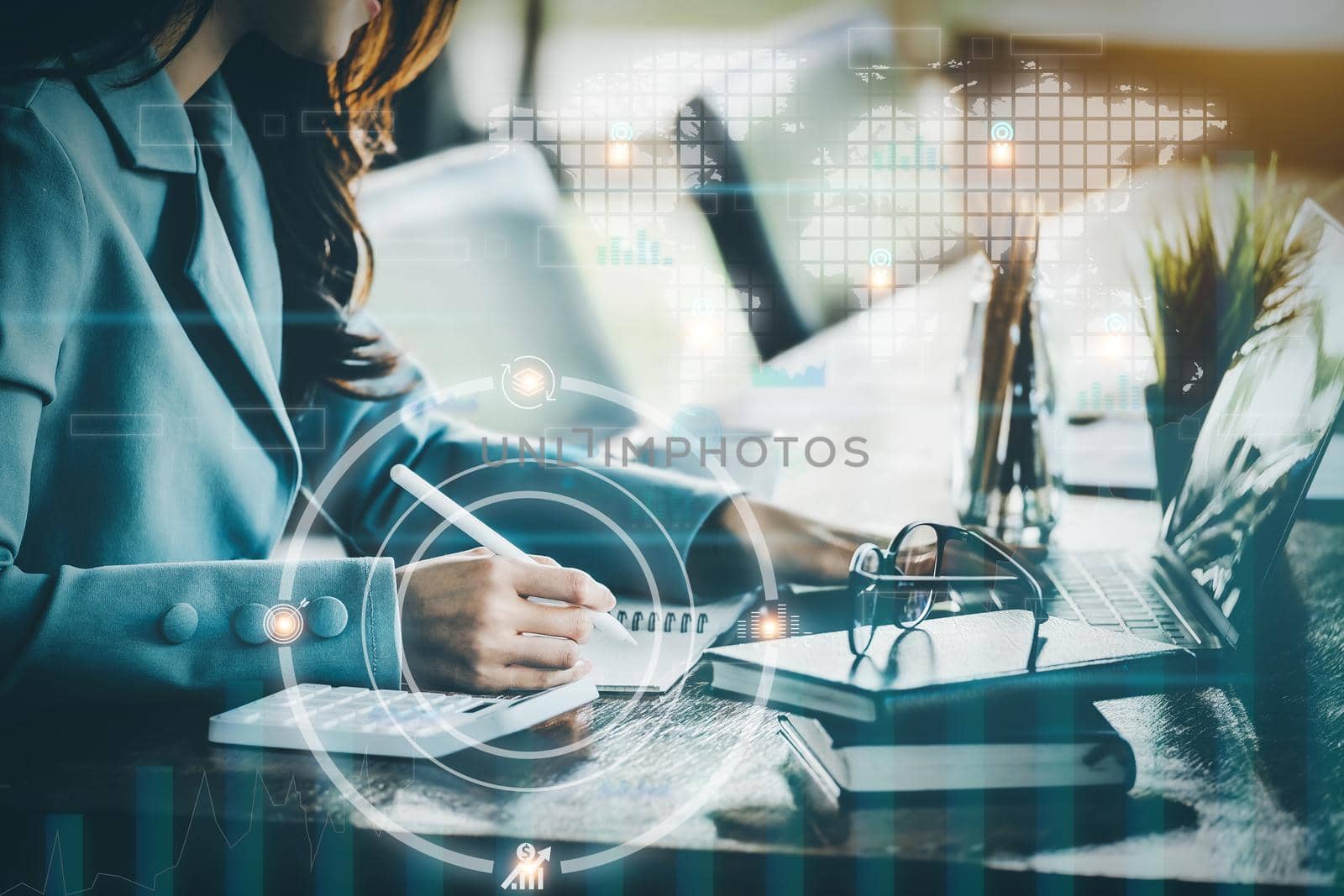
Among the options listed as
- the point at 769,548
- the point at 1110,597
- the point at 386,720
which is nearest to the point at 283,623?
the point at 386,720

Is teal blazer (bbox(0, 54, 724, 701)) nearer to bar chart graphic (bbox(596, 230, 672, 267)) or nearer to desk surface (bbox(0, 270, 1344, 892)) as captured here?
desk surface (bbox(0, 270, 1344, 892))

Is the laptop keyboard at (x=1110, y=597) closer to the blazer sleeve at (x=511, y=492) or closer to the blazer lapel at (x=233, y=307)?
the blazer sleeve at (x=511, y=492)

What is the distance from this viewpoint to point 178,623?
0.61 m

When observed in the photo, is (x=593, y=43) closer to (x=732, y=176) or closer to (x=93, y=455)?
(x=732, y=176)

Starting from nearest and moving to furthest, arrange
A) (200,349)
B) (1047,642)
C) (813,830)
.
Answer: (813,830), (1047,642), (200,349)

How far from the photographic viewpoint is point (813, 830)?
49 centimetres

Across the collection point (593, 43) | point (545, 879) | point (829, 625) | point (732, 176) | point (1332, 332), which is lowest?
point (545, 879)

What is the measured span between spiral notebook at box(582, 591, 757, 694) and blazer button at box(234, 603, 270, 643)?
24cm

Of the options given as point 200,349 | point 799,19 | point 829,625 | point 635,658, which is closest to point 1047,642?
point 829,625

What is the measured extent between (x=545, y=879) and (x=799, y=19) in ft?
2.23

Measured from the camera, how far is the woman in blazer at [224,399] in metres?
0.62

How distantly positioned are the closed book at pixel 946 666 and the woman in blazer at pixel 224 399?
0.13 m

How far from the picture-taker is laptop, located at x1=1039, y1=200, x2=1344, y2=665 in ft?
2.17
